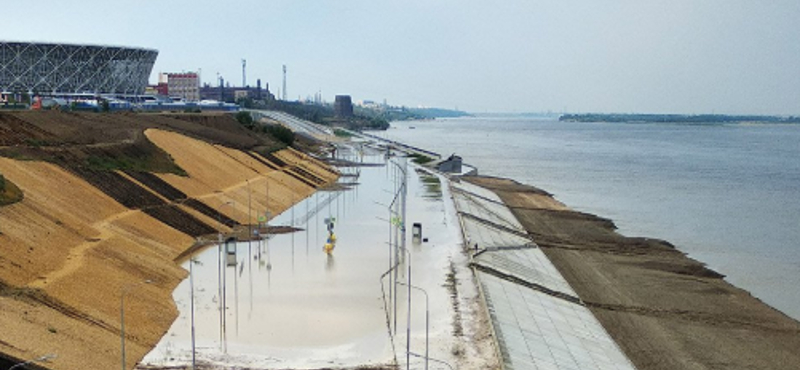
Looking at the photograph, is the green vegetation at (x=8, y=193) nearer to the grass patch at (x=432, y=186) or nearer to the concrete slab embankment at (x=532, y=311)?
the concrete slab embankment at (x=532, y=311)

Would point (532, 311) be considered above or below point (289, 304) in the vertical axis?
above

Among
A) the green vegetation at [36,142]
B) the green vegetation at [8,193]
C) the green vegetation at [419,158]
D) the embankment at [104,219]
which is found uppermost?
the green vegetation at [36,142]

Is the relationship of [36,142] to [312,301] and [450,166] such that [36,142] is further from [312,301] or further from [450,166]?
[450,166]

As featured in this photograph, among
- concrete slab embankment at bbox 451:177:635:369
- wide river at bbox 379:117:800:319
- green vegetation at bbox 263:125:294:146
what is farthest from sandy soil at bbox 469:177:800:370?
green vegetation at bbox 263:125:294:146

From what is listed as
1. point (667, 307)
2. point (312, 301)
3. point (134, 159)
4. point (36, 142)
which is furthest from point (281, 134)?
point (667, 307)

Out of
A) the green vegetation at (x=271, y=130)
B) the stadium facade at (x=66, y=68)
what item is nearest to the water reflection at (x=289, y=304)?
the green vegetation at (x=271, y=130)
